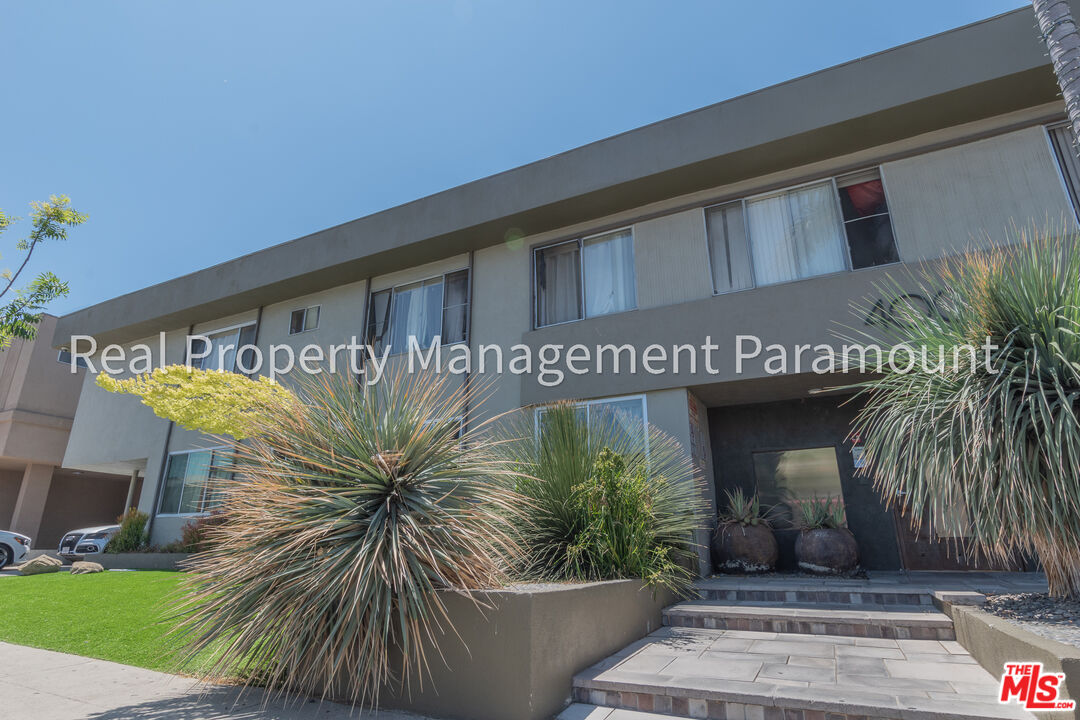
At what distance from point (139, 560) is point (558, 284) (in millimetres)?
10346

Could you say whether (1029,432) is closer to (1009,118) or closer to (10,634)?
(1009,118)

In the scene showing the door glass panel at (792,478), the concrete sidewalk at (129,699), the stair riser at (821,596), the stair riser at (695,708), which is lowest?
the concrete sidewalk at (129,699)

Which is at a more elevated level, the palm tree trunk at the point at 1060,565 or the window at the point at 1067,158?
the window at the point at 1067,158

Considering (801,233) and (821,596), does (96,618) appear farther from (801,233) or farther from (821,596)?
(801,233)

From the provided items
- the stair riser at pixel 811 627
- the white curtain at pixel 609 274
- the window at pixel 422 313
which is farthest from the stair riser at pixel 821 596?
the window at pixel 422 313

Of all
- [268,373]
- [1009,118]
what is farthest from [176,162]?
[1009,118]

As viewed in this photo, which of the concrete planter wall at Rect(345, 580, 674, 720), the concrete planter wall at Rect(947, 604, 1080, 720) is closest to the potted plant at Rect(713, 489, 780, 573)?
the concrete planter wall at Rect(947, 604, 1080, 720)

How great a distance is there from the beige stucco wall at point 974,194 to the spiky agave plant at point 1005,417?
9.18 ft

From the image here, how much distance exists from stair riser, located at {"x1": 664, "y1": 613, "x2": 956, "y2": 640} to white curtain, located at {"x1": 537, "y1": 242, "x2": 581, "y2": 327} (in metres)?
5.03

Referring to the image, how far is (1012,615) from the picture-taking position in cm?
Answer: 383

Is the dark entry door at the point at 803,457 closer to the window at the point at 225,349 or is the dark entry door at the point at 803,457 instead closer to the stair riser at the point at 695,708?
the stair riser at the point at 695,708

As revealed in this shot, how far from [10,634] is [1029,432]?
30.5 feet

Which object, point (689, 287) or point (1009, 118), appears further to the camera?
point (689, 287)

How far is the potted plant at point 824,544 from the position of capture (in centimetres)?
→ 691
